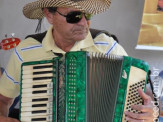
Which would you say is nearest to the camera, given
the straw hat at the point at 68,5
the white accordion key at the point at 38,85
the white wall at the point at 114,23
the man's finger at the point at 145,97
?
the man's finger at the point at 145,97

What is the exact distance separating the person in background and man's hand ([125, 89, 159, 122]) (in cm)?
45

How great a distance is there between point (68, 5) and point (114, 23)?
1.78m

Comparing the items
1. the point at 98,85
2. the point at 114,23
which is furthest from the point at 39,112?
the point at 114,23

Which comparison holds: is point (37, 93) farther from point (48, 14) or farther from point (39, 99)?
point (48, 14)

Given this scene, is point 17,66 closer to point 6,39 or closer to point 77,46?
point 77,46

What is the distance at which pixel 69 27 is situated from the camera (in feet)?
5.46

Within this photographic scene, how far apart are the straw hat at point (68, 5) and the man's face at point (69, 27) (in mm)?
49

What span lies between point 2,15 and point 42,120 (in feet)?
6.51

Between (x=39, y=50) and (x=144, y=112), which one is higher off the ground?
(x=39, y=50)

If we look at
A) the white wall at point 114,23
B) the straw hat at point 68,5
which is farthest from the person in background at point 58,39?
the white wall at point 114,23

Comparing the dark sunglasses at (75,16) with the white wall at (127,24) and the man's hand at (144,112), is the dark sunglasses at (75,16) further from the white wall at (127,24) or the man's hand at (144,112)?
the white wall at (127,24)

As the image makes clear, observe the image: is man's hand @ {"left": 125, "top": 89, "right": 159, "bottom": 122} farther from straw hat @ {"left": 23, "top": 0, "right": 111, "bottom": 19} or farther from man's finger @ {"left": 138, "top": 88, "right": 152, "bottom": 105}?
straw hat @ {"left": 23, "top": 0, "right": 111, "bottom": 19}

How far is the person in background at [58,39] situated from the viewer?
1634 millimetres

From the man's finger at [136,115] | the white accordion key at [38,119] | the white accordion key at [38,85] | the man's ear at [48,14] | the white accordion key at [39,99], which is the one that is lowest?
the white accordion key at [38,119]
